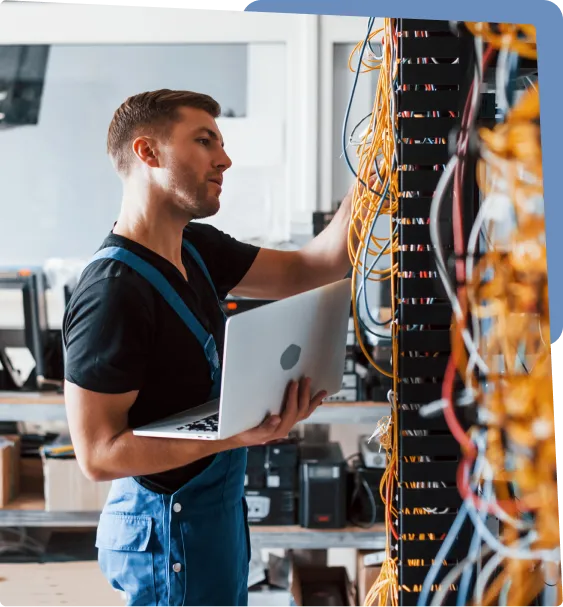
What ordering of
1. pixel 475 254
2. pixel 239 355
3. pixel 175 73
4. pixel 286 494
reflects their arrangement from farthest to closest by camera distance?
pixel 175 73 < pixel 286 494 < pixel 475 254 < pixel 239 355

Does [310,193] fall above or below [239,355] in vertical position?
above

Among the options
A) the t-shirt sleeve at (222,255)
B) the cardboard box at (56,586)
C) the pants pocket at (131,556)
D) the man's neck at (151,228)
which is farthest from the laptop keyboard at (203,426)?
the cardboard box at (56,586)

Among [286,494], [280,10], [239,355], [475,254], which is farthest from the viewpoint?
[286,494]

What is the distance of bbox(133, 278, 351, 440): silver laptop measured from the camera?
1.17m

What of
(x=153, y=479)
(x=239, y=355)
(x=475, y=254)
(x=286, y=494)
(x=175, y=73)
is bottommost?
(x=286, y=494)

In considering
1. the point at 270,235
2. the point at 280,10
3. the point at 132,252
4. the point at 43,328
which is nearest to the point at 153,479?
the point at 132,252

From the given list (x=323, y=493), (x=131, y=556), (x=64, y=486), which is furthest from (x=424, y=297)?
(x=64, y=486)

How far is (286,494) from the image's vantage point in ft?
8.61

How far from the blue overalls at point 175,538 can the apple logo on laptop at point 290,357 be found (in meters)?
0.21

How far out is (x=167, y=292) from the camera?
1438mm

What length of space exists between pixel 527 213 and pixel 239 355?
0.57 meters

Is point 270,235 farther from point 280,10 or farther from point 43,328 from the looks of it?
point 280,10

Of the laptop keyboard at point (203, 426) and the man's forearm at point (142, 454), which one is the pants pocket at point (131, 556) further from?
the laptop keyboard at point (203, 426)

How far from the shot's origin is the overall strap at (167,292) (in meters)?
1.40
